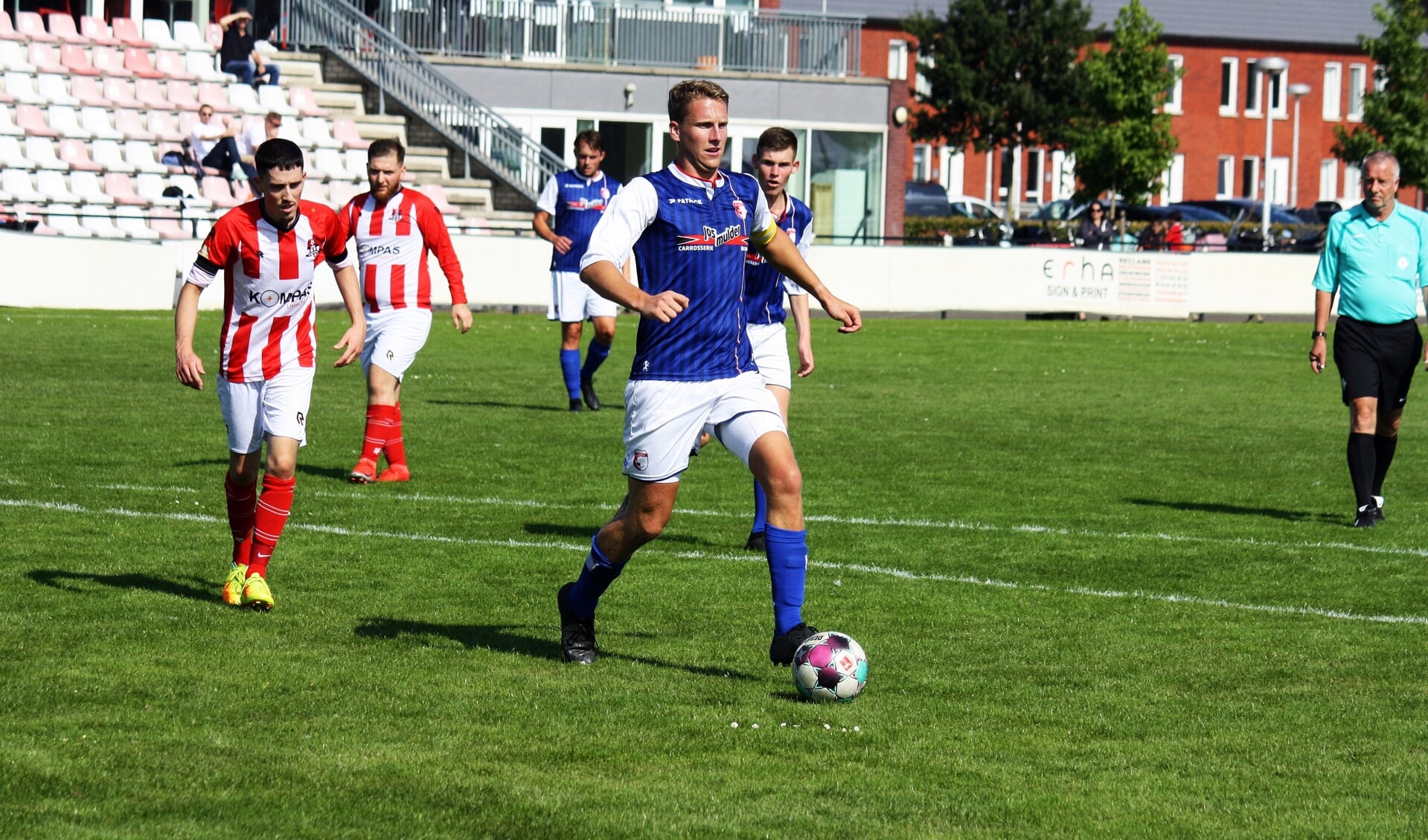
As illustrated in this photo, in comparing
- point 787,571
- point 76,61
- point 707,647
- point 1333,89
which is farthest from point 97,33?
point 1333,89

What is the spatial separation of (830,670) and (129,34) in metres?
31.3

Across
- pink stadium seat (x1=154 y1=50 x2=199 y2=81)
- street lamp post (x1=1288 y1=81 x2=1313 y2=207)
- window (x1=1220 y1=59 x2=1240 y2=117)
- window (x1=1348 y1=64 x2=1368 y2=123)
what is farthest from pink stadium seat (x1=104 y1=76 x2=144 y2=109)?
window (x1=1348 y1=64 x2=1368 y2=123)

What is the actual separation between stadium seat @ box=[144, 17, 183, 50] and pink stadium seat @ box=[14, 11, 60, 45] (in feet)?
5.95

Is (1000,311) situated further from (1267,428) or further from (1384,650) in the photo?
(1384,650)

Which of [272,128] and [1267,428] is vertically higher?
[272,128]

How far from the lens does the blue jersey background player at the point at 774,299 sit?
885cm

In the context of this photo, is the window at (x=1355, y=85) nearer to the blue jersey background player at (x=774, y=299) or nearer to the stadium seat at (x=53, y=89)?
the stadium seat at (x=53, y=89)

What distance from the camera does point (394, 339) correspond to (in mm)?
12211

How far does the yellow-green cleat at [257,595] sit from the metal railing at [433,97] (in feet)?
89.9

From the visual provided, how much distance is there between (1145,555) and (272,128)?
73.7 feet

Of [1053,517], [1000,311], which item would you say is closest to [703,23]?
[1000,311]

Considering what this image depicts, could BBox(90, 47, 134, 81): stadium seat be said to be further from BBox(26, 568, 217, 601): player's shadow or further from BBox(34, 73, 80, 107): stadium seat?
BBox(26, 568, 217, 601): player's shadow

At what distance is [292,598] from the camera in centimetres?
791

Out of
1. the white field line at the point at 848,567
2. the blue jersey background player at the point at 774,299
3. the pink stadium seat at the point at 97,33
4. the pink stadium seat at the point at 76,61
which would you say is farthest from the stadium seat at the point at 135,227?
the blue jersey background player at the point at 774,299
